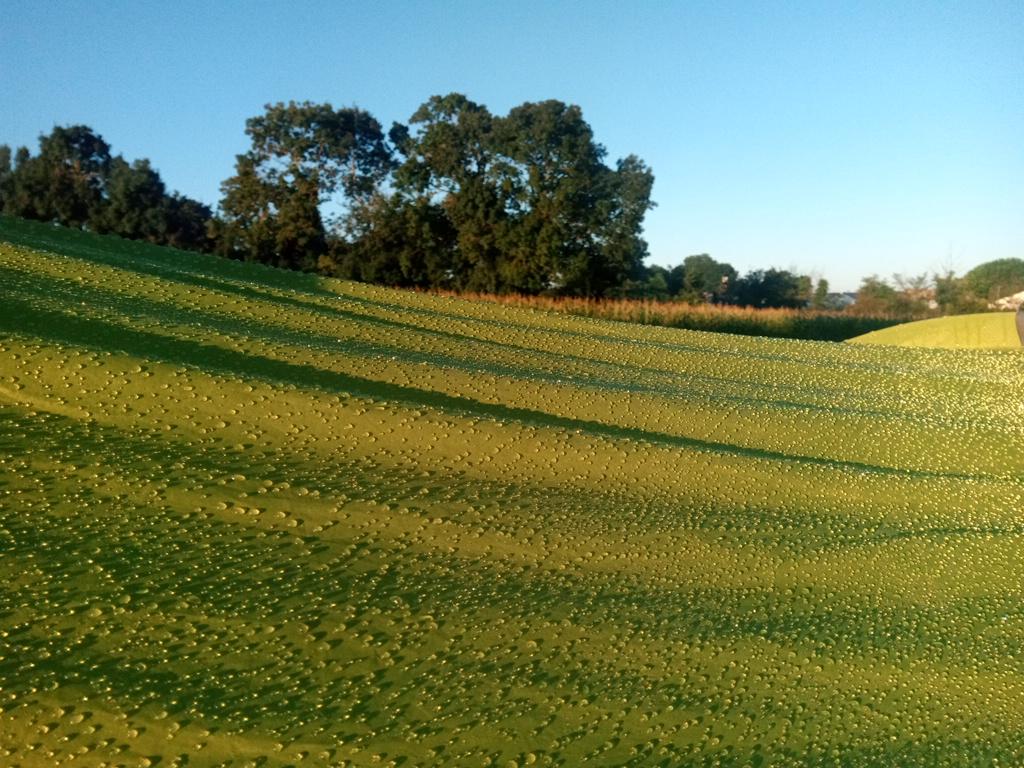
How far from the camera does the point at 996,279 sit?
13102 millimetres

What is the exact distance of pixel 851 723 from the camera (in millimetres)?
980

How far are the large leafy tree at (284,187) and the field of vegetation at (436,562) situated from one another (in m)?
10.9

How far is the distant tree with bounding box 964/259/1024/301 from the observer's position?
1248 cm

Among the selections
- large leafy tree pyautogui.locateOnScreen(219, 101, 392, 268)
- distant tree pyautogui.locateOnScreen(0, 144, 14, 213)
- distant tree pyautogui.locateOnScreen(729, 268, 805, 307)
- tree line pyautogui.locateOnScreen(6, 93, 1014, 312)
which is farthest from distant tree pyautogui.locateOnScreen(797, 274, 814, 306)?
distant tree pyautogui.locateOnScreen(0, 144, 14, 213)

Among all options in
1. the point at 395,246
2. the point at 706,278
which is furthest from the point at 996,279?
the point at 395,246

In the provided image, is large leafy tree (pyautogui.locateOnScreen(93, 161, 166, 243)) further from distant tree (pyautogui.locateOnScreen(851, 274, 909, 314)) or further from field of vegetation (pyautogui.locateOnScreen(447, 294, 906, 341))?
distant tree (pyautogui.locateOnScreen(851, 274, 909, 314))

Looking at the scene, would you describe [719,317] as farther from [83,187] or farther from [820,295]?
[83,187]

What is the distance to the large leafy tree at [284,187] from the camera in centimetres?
1231

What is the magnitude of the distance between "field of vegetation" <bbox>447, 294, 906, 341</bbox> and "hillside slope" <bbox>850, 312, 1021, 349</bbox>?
4.44m

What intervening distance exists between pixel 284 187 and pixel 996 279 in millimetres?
11565

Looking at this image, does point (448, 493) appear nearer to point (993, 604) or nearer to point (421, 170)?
point (993, 604)

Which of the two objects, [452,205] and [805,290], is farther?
[805,290]

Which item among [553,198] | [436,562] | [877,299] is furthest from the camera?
[877,299]

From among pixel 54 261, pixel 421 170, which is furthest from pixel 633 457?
pixel 421 170
